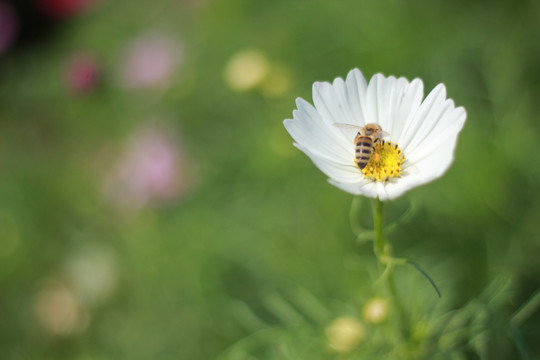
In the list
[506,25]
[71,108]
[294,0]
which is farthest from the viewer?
[71,108]

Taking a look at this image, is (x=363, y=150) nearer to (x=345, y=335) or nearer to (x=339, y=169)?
(x=339, y=169)

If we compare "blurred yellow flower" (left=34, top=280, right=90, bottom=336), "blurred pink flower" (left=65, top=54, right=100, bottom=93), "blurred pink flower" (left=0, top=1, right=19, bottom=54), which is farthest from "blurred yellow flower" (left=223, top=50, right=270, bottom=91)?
"blurred pink flower" (left=0, top=1, right=19, bottom=54)

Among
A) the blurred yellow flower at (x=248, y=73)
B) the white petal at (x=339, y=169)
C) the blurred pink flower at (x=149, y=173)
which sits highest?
the blurred pink flower at (x=149, y=173)

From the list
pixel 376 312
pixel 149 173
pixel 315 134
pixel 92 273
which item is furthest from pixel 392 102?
pixel 92 273

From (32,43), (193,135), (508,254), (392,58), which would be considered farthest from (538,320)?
(32,43)

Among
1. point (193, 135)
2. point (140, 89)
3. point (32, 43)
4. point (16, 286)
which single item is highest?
point (32, 43)

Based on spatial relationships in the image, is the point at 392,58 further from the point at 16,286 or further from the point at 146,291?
the point at 16,286

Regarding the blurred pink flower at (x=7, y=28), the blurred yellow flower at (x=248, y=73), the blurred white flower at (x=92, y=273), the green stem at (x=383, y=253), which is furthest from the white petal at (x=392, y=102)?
the blurred pink flower at (x=7, y=28)

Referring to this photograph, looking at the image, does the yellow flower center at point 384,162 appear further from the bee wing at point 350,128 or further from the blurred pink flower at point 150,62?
the blurred pink flower at point 150,62
